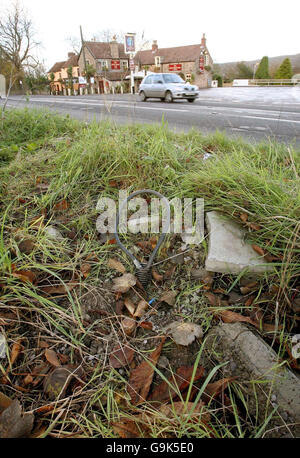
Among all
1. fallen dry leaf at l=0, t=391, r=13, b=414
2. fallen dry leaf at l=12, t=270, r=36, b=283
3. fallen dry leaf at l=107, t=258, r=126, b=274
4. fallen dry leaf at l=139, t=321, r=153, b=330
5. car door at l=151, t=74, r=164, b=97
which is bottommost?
fallen dry leaf at l=0, t=391, r=13, b=414

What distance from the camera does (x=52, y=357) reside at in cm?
120

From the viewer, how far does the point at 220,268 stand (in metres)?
1.53

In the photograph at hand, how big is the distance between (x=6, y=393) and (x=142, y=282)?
77cm

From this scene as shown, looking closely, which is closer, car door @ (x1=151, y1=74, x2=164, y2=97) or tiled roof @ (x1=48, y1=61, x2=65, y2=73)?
car door @ (x1=151, y1=74, x2=164, y2=97)

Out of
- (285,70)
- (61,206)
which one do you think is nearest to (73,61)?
(285,70)

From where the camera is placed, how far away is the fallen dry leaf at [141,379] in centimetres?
108

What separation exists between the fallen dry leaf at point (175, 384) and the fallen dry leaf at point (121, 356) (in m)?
0.17

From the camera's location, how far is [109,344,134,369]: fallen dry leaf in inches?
47.3

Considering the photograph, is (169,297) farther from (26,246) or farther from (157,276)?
(26,246)

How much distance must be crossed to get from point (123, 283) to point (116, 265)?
0.15 m

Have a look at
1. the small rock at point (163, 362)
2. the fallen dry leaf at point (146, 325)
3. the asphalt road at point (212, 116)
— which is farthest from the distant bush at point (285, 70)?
the small rock at point (163, 362)

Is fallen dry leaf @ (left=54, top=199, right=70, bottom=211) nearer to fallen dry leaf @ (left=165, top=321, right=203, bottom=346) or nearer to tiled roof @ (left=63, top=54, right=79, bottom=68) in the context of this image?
fallen dry leaf @ (left=165, top=321, right=203, bottom=346)

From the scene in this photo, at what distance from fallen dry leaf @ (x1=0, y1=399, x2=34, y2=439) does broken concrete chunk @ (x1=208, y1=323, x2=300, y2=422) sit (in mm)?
755

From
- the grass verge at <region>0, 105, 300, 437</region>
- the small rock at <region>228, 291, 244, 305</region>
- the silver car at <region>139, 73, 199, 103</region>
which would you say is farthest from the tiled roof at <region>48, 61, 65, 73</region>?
the small rock at <region>228, 291, 244, 305</region>
